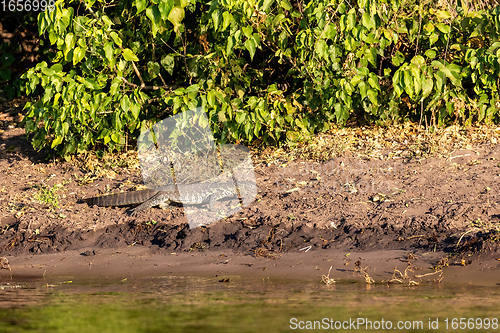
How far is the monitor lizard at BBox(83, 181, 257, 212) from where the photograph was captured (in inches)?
246

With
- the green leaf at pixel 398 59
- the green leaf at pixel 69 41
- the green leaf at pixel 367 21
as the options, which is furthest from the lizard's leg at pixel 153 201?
the green leaf at pixel 398 59

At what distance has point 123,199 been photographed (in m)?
6.28

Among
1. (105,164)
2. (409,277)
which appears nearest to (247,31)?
(105,164)

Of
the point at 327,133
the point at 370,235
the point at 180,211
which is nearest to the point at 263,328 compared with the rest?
the point at 370,235

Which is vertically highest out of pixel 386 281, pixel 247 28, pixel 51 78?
pixel 247 28

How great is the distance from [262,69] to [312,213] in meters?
2.88

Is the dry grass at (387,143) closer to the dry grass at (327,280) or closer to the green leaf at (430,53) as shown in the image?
the green leaf at (430,53)

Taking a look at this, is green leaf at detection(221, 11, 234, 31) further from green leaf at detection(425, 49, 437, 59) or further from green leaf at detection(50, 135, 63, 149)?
green leaf at detection(50, 135, 63, 149)

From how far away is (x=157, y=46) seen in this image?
24.3 feet

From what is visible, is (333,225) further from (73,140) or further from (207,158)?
(73,140)

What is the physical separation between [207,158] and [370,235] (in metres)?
3.03

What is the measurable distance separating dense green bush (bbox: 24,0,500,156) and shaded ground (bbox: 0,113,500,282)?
28.1 inches

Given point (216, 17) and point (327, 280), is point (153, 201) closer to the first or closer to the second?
point (216, 17)

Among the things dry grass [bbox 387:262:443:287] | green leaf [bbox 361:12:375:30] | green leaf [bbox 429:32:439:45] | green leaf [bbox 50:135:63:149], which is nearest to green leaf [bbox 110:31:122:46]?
green leaf [bbox 50:135:63:149]
